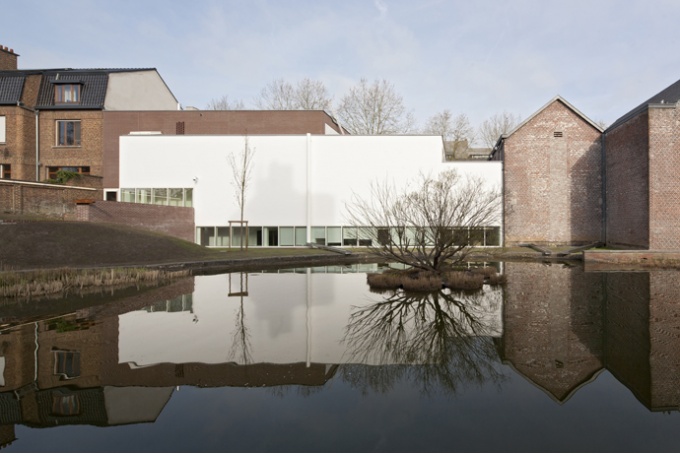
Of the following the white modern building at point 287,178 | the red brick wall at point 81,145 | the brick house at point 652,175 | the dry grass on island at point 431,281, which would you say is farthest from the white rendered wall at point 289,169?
the dry grass on island at point 431,281

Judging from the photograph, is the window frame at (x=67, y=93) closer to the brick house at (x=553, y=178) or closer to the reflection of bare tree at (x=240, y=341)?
the reflection of bare tree at (x=240, y=341)

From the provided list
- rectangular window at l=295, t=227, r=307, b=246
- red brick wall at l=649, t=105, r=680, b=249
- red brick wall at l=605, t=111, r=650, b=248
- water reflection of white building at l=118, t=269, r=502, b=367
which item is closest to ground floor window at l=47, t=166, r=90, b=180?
rectangular window at l=295, t=227, r=307, b=246

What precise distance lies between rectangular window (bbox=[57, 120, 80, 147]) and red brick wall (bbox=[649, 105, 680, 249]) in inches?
1358

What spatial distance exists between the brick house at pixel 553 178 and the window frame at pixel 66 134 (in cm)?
2880

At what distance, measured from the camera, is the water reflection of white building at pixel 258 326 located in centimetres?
654

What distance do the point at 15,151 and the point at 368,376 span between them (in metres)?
33.3

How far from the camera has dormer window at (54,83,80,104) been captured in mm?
30844

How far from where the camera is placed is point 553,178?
2870 centimetres

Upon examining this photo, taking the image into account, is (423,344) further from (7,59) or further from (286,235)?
(7,59)

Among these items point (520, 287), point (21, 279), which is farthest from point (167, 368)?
point (520, 287)

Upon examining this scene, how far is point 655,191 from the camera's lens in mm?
21703

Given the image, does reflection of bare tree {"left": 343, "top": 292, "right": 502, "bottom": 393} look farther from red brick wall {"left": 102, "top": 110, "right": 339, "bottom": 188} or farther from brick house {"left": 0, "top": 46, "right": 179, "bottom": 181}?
brick house {"left": 0, "top": 46, "right": 179, "bottom": 181}

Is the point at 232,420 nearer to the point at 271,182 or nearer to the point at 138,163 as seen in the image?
the point at 271,182

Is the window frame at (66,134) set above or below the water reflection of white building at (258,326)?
above
